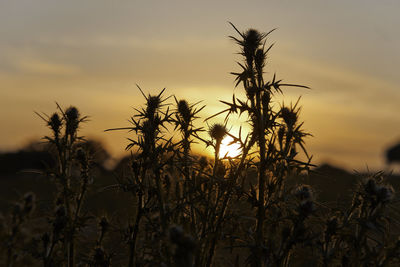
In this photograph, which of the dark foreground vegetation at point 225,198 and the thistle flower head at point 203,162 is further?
the thistle flower head at point 203,162

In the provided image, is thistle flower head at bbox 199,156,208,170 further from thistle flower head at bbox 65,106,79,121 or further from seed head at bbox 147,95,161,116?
thistle flower head at bbox 65,106,79,121

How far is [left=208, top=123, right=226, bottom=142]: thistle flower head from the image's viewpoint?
372 centimetres

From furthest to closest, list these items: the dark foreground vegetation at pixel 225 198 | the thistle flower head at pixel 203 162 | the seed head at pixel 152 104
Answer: the thistle flower head at pixel 203 162 → the seed head at pixel 152 104 → the dark foreground vegetation at pixel 225 198

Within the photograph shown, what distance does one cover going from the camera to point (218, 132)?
12.2 feet

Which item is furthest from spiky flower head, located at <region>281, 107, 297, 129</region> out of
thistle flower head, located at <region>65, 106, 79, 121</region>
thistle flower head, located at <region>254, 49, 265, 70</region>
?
thistle flower head, located at <region>65, 106, 79, 121</region>

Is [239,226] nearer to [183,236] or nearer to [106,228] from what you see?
[106,228]

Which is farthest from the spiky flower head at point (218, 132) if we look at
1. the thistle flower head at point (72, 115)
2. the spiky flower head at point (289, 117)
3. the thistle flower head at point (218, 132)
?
the thistle flower head at point (72, 115)

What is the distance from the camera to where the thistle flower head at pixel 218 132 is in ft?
12.2

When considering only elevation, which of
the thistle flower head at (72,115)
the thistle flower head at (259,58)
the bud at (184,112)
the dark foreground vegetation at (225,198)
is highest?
the thistle flower head at (259,58)

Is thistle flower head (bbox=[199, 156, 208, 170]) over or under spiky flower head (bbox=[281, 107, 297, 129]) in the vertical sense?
under

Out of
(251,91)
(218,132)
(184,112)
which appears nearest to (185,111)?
(184,112)

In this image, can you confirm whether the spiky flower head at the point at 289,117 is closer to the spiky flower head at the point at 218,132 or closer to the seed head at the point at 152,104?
the spiky flower head at the point at 218,132

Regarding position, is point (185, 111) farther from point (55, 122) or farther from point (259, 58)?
point (55, 122)

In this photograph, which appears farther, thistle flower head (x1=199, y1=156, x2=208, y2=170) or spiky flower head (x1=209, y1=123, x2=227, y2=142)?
thistle flower head (x1=199, y1=156, x2=208, y2=170)
